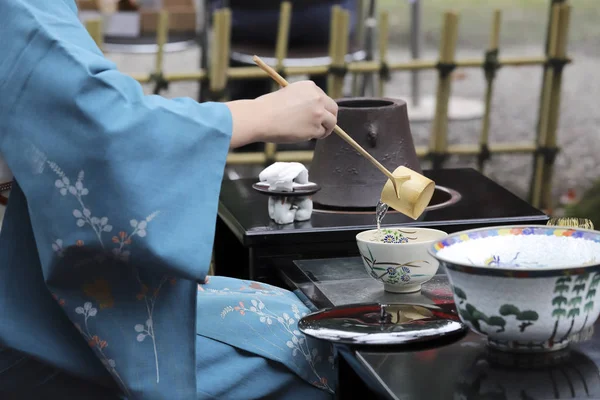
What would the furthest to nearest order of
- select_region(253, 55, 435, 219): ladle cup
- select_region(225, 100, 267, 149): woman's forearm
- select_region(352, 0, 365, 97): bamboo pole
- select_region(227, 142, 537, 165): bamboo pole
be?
select_region(352, 0, 365, 97): bamboo pole → select_region(227, 142, 537, 165): bamboo pole → select_region(253, 55, 435, 219): ladle cup → select_region(225, 100, 267, 149): woman's forearm

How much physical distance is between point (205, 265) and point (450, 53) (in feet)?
10.9

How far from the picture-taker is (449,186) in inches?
101

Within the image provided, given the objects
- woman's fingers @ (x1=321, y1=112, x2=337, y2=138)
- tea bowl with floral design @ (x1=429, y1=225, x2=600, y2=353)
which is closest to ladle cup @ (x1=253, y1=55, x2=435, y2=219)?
woman's fingers @ (x1=321, y1=112, x2=337, y2=138)

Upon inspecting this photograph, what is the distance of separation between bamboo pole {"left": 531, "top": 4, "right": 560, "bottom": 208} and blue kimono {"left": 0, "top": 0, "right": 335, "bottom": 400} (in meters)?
3.38

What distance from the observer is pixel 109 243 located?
1.51 meters

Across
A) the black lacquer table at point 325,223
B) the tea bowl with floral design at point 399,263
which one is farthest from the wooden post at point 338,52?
the tea bowl with floral design at point 399,263

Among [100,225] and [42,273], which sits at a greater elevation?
[100,225]

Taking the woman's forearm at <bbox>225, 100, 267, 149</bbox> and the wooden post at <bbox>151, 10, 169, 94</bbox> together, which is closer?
the woman's forearm at <bbox>225, 100, 267, 149</bbox>

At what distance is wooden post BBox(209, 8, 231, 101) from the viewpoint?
14.1ft

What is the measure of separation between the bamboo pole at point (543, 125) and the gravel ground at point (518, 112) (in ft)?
1.88

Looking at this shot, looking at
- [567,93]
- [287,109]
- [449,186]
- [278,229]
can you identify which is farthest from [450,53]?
[567,93]

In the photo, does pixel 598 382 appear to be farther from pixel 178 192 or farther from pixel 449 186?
pixel 449 186

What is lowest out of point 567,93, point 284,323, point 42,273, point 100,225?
point 567,93

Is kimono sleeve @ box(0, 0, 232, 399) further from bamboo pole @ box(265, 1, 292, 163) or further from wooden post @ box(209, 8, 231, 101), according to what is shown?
bamboo pole @ box(265, 1, 292, 163)
